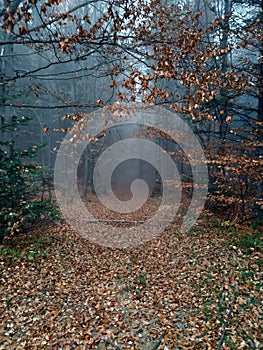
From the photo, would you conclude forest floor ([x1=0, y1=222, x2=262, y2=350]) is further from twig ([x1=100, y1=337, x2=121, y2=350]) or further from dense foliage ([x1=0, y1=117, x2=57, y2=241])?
dense foliage ([x1=0, y1=117, x2=57, y2=241])

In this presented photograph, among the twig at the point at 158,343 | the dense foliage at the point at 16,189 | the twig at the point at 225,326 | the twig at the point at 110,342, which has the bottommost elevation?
the twig at the point at 110,342

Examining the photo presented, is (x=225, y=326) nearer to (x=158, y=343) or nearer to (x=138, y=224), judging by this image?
(x=158, y=343)

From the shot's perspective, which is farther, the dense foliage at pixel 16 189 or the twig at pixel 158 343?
the dense foliage at pixel 16 189

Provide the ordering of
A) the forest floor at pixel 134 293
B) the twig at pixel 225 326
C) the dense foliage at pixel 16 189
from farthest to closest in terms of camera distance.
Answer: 1. the dense foliage at pixel 16 189
2. the forest floor at pixel 134 293
3. the twig at pixel 225 326

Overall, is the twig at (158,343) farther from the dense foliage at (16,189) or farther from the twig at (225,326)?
the dense foliage at (16,189)

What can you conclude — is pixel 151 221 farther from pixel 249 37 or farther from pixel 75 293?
pixel 249 37

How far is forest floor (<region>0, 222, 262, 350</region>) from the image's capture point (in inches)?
140

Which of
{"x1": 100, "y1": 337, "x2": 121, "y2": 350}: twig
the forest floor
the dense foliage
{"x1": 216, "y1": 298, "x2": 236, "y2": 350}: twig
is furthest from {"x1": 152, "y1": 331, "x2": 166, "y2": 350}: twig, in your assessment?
→ the dense foliage

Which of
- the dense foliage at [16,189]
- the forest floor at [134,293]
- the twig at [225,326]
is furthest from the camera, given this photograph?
the dense foliage at [16,189]

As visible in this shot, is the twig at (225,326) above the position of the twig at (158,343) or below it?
above

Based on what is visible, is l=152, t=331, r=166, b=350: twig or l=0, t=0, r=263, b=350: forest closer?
l=152, t=331, r=166, b=350: twig

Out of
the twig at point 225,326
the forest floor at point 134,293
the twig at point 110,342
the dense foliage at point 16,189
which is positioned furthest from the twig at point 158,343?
the dense foliage at point 16,189

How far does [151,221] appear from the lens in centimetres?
909

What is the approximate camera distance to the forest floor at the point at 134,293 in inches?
140
